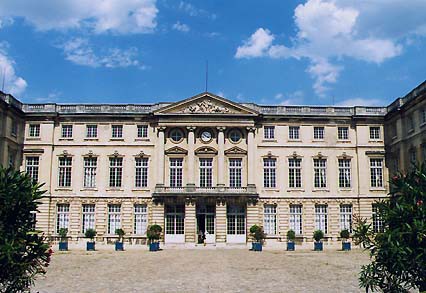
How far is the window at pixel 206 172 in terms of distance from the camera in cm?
3784

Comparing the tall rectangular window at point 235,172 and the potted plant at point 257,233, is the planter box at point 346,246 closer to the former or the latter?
the potted plant at point 257,233

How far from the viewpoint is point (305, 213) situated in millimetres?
37969

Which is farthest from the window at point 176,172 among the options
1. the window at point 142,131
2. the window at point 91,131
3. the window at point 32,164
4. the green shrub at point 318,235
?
the green shrub at point 318,235

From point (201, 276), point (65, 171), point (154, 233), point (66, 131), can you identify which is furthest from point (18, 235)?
point (66, 131)

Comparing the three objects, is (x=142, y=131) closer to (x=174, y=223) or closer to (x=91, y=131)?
(x=91, y=131)

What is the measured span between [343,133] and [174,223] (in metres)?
14.7

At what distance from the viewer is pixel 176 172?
124 feet

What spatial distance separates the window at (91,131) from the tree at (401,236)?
102 ft

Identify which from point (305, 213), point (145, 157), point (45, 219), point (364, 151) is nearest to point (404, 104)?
point (364, 151)

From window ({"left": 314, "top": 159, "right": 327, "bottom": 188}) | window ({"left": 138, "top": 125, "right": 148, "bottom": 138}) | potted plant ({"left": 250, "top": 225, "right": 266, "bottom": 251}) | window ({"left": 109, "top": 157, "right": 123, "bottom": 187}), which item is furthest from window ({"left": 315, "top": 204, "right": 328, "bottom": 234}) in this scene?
window ({"left": 109, "top": 157, "right": 123, "bottom": 187})

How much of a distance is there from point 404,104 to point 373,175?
633 centimetres

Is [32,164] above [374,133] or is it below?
below

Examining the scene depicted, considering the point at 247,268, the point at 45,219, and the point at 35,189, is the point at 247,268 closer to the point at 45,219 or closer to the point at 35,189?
the point at 35,189

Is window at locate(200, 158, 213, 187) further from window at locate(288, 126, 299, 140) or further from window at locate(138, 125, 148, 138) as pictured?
window at locate(288, 126, 299, 140)
